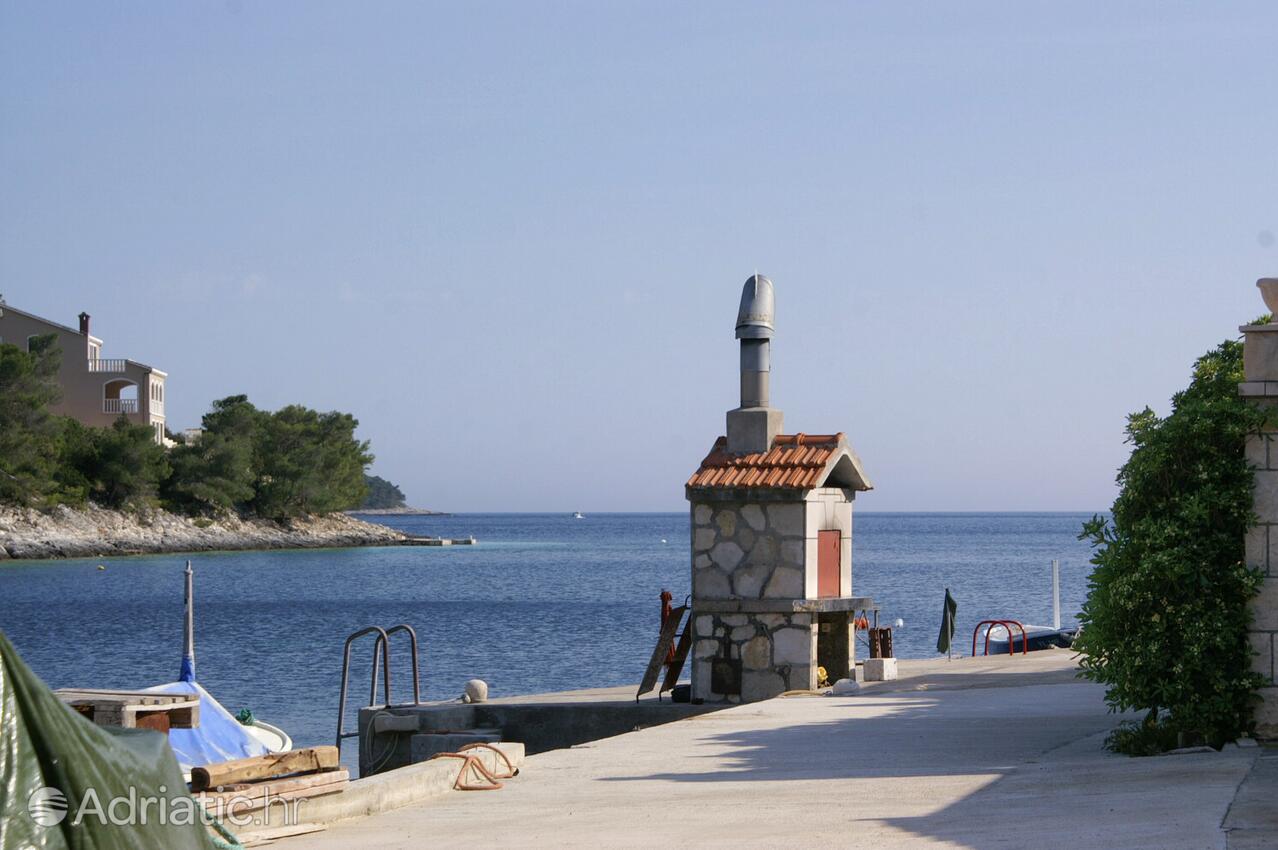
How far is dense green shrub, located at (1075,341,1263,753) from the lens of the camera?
11023mm

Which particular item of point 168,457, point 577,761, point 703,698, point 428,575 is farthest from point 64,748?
point 168,457

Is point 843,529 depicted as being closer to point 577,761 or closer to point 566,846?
point 577,761

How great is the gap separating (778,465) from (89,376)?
310 feet

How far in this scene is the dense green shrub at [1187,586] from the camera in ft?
36.2

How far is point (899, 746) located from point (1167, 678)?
2.71 metres

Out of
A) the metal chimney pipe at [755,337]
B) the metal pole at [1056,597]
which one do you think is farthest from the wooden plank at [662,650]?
the metal pole at [1056,597]

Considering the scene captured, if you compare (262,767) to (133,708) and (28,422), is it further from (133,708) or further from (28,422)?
(28,422)

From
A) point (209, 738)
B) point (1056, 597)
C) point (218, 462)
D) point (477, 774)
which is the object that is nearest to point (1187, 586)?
point (477, 774)

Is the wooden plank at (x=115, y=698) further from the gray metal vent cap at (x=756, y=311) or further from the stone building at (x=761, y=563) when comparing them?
the gray metal vent cap at (x=756, y=311)

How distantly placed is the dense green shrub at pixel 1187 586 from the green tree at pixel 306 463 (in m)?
118

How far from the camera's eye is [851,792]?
1081 centimetres

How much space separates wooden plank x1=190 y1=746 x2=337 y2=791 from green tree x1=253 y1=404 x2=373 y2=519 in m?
116

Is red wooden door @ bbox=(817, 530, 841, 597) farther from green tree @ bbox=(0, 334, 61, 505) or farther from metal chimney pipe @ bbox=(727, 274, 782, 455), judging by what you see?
green tree @ bbox=(0, 334, 61, 505)

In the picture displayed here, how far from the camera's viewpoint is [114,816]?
6.80 meters
